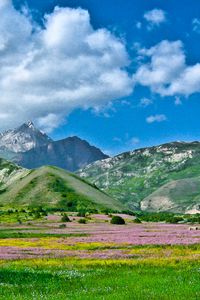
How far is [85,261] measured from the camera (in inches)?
1620

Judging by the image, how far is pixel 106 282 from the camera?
1102 inches

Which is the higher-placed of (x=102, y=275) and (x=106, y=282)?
(x=102, y=275)

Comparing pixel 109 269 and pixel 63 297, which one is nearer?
pixel 63 297

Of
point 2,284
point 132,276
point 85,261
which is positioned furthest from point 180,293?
point 85,261

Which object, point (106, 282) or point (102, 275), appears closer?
point (106, 282)

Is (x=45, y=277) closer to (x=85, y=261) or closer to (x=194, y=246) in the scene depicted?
(x=85, y=261)

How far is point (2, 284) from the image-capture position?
89.2 ft

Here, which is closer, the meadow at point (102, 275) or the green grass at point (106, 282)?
the green grass at point (106, 282)

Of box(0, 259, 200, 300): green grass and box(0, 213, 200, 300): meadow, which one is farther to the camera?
box(0, 213, 200, 300): meadow

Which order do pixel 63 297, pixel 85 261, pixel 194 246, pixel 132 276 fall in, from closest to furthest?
pixel 63 297
pixel 132 276
pixel 85 261
pixel 194 246

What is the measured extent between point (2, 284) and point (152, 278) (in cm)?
894

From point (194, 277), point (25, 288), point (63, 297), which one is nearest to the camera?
point (63, 297)

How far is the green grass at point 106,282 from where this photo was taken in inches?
901

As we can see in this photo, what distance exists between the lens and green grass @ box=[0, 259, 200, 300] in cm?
2289
